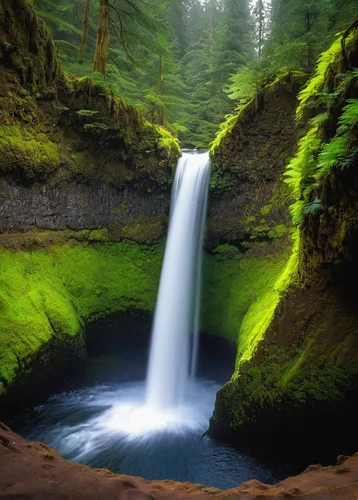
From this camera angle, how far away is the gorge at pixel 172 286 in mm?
4488

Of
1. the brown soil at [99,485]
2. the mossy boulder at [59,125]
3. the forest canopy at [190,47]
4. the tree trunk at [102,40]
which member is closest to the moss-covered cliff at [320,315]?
the brown soil at [99,485]

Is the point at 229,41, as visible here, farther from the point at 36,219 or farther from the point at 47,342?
the point at 47,342

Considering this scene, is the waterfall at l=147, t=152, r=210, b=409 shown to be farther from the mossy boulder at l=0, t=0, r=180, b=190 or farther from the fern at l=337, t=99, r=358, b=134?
the fern at l=337, t=99, r=358, b=134

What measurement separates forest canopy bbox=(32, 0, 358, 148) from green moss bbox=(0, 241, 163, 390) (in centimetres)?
543

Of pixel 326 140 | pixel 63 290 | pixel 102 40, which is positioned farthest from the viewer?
pixel 102 40

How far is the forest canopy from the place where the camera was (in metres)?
10.4

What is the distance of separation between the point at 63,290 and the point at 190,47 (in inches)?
953

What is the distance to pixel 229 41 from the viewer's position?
20.3m

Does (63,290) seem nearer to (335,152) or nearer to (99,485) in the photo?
(99,485)

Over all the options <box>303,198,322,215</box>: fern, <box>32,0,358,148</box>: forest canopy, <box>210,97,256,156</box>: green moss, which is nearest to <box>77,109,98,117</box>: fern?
<box>32,0,358,148</box>: forest canopy

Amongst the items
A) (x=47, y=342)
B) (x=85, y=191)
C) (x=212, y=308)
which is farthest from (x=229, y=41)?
(x=47, y=342)

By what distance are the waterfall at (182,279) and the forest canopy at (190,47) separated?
10.1 ft

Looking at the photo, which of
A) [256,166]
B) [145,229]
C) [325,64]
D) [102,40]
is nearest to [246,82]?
[256,166]

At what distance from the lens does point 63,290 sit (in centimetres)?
915
